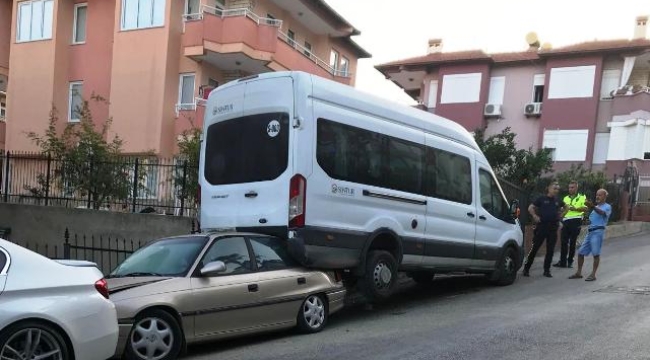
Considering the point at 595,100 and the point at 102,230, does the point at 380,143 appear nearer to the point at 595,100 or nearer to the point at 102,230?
the point at 102,230

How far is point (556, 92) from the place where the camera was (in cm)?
3067

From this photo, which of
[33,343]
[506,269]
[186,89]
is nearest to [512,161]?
[506,269]

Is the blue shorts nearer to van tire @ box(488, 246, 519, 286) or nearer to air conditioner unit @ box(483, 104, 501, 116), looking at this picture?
van tire @ box(488, 246, 519, 286)

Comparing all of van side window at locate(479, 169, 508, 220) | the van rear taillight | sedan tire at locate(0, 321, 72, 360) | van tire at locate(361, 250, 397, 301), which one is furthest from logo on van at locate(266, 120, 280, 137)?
van side window at locate(479, 169, 508, 220)

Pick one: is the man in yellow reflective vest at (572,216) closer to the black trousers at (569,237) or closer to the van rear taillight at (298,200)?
the black trousers at (569,237)

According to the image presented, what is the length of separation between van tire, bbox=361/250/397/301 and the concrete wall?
16.2ft

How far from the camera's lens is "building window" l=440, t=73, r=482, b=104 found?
33.0 m

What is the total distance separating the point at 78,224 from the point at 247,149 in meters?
6.67

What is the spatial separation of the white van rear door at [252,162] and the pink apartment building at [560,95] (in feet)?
82.9

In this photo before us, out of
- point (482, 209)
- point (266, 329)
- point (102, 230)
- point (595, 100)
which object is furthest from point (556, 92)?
point (266, 329)

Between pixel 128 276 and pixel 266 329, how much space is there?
1648mm

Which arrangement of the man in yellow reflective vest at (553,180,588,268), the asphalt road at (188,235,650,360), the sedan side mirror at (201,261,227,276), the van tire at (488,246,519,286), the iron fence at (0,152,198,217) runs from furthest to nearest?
1. the iron fence at (0,152,198,217)
2. the man in yellow reflective vest at (553,180,588,268)
3. the van tire at (488,246,519,286)
4. the sedan side mirror at (201,261,227,276)
5. the asphalt road at (188,235,650,360)

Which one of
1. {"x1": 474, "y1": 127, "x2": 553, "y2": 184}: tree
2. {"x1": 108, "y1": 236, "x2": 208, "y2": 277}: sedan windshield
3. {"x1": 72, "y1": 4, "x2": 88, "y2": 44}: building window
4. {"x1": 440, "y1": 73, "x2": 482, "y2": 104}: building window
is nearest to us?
{"x1": 108, "y1": 236, "x2": 208, "y2": 277}: sedan windshield

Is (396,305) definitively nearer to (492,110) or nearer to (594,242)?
(594,242)
